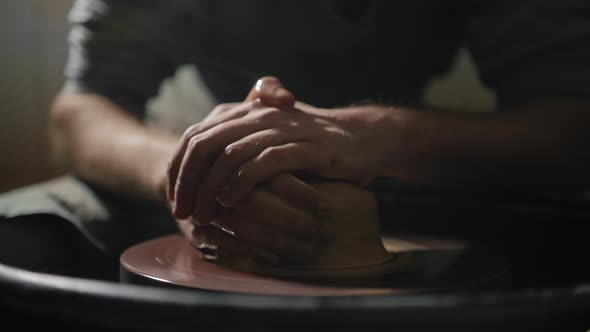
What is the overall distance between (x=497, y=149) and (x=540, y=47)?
215 mm

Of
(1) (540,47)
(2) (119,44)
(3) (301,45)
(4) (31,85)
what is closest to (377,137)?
(1) (540,47)

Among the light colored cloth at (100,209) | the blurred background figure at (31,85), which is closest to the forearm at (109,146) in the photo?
the light colored cloth at (100,209)

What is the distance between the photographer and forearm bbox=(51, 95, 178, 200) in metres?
1.04

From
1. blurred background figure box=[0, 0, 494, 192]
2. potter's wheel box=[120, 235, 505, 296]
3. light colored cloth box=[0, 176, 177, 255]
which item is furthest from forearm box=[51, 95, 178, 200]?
blurred background figure box=[0, 0, 494, 192]

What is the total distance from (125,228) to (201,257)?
42cm

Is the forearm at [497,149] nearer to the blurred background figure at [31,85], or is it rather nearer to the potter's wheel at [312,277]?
the potter's wheel at [312,277]

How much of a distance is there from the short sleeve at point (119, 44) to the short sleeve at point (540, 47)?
2.03 feet

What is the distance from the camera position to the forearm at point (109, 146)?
3.42 feet

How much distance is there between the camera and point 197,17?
1.38 m

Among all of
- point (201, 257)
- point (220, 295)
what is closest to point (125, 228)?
point (201, 257)

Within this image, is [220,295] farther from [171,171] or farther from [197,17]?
[197,17]

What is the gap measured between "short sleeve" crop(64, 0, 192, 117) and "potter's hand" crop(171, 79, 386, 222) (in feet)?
2.21

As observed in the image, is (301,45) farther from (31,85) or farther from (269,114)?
(31,85)

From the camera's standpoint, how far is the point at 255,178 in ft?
2.12
